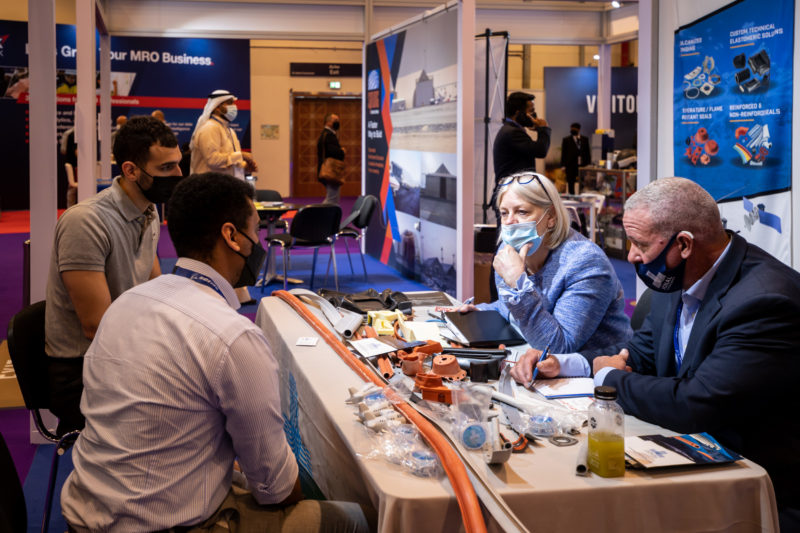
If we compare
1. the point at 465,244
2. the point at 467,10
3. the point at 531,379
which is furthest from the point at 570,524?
the point at 467,10

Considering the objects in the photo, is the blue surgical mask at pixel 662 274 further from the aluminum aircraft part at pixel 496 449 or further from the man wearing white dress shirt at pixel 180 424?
the man wearing white dress shirt at pixel 180 424

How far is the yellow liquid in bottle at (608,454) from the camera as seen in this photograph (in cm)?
162

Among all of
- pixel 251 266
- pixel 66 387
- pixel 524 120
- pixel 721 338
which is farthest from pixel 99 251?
pixel 524 120

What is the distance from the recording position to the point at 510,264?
8.91 feet

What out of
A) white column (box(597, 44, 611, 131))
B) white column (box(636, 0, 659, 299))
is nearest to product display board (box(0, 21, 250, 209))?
white column (box(597, 44, 611, 131))

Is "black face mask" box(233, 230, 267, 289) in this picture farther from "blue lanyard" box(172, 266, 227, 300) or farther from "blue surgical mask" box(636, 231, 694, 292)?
"blue surgical mask" box(636, 231, 694, 292)

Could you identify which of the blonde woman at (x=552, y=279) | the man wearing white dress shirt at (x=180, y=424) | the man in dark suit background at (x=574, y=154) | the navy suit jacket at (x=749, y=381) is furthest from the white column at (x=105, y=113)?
the man in dark suit background at (x=574, y=154)

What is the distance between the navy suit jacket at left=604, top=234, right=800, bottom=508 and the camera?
183cm

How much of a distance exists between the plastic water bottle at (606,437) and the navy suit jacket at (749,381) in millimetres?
293

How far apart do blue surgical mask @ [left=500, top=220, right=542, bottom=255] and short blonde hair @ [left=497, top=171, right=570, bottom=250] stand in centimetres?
4

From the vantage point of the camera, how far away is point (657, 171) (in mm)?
4180

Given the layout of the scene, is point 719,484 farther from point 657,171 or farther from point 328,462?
point 657,171

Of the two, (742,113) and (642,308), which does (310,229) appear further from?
(642,308)

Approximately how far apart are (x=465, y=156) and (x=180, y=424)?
456cm
